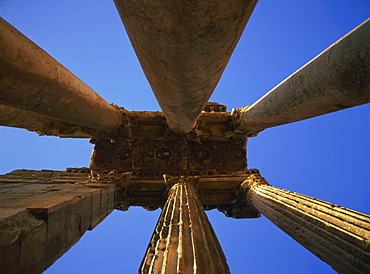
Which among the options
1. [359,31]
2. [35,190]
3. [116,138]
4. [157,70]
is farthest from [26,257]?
[116,138]

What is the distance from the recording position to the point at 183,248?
10.6 feet

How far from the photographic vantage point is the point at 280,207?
19.1ft

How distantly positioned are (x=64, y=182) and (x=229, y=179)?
613 cm

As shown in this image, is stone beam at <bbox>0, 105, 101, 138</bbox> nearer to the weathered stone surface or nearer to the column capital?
the weathered stone surface

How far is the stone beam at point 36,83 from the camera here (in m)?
3.04

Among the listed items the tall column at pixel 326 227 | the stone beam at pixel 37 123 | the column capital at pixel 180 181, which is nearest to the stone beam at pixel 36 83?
the stone beam at pixel 37 123

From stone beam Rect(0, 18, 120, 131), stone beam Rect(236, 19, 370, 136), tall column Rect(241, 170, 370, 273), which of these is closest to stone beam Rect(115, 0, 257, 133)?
stone beam Rect(236, 19, 370, 136)

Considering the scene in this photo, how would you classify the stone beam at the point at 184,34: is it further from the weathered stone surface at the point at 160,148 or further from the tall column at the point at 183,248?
the weathered stone surface at the point at 160,148

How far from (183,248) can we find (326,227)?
9.90ft

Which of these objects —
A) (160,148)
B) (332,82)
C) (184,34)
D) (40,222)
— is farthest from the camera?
(160,148)

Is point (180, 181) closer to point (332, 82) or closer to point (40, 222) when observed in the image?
point (40, 222)

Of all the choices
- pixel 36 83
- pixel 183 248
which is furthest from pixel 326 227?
pixel 36 83

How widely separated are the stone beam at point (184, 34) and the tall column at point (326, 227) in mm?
3652

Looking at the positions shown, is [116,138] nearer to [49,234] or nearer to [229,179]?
[229,179]
